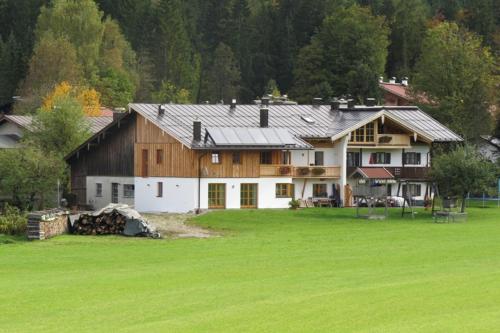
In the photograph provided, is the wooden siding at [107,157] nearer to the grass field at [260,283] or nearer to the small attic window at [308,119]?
the small attic window at [308,119]

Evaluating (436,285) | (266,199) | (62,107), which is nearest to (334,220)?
(266,199)

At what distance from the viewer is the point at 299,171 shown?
254 feet

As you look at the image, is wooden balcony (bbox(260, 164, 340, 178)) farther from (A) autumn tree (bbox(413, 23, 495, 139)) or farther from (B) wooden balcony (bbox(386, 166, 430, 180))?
(A) autumn tree (bbox(413, 23, 495, 139))

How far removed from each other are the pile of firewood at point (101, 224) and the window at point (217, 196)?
51.2 feet

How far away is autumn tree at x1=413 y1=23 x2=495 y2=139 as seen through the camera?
99.8 meters

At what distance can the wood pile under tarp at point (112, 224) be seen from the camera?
190 feet

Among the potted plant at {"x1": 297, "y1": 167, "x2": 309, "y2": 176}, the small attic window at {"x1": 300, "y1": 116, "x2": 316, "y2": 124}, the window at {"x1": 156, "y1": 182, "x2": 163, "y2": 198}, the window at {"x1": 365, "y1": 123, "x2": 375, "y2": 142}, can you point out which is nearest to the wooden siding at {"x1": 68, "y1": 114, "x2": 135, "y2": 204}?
the window at {"x1": 156, "y1": 182, "x2": 163, "y2": 198}

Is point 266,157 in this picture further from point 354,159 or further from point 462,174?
point 462,174

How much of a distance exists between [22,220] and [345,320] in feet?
103

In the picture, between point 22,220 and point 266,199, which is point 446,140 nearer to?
point 266,199

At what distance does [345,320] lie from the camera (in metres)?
26.6

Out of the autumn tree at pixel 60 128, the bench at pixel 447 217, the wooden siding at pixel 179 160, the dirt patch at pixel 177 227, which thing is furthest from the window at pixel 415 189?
the autumn tree at pixel 60 128

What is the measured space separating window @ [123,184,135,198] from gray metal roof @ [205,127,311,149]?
6.82m

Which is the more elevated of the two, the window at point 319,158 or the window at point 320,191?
the window at point 319,158
